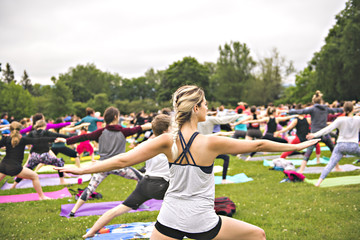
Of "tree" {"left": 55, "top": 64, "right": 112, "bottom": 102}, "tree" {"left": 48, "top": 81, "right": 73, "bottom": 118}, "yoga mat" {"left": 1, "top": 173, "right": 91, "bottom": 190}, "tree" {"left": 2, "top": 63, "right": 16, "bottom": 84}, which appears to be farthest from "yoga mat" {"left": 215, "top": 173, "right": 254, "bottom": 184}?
"tree" {"left": 2, "top": 63, "right": 16, "bottom": 84}

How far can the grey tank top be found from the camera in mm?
2561

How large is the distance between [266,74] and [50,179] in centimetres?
5212

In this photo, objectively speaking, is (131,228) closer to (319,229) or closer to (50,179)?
(319,229)

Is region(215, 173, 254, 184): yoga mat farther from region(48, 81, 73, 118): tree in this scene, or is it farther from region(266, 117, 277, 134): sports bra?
region(48, 81, 73, 118): tree

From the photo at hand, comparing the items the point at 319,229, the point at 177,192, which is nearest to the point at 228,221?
the point at 177,192

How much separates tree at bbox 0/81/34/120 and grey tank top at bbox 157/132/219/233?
4642cm

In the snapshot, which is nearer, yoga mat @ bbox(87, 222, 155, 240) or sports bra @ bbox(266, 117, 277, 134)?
yoga mat @ bbox(87, 222, 155, 240)

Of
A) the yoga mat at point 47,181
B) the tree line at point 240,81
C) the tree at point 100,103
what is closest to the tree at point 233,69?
the tree line at point 240,81

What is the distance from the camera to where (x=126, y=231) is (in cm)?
514

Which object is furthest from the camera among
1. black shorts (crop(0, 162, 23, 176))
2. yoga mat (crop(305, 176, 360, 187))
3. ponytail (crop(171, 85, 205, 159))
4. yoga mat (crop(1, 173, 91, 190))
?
yoga mat (crop(1, 173, 91, 190))

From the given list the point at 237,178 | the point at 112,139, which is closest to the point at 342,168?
the point at 237,178

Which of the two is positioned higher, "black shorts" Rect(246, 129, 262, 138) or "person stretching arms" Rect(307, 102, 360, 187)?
"person stretching arms" Rect(307, 102, 360, 187)

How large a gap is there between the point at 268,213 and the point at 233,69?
59.8 metres

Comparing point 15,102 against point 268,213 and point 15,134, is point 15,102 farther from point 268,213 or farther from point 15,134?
point 268,213
